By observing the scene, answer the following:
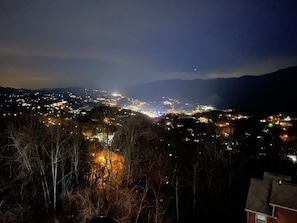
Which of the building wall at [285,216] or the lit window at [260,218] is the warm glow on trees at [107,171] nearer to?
the lit window at [260,218]

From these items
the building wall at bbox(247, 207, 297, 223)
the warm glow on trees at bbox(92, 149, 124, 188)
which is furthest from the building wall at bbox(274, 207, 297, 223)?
the warm glow on trees at bbox(92, 149, 124, 188)

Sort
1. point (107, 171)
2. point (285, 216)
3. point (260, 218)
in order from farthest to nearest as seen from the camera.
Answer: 1. point (107, 171)
2. point (260, 218)
3. point (285, 216)

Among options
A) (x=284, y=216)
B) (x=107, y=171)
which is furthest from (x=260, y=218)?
(x=107, y=171)

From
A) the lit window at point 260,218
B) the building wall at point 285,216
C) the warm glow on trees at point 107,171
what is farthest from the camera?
the warm glow on trees at point 107,171

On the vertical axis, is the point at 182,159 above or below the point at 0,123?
below

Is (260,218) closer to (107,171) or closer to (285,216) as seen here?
(285,216)

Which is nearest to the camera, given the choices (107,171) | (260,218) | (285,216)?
(285,216)

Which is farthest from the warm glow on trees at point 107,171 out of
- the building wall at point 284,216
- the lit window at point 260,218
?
the building wall at point 284,216

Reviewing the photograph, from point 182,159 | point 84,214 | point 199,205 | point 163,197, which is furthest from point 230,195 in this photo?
point 84,214

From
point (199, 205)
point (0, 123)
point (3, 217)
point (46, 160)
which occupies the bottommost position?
point (199, 205)

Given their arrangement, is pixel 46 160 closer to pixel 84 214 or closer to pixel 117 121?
pixel 117 121

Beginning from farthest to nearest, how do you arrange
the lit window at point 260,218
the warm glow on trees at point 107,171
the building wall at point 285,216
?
the warm glow on trees at point 107,171
the lit window at point 260,218
the building wall at point 285,216
